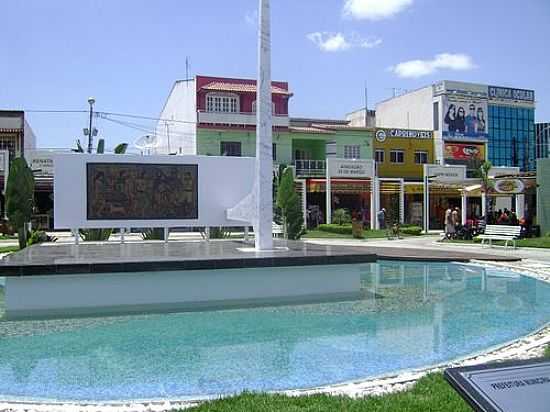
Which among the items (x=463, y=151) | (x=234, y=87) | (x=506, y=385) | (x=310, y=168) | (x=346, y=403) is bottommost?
(x=346, y=403)

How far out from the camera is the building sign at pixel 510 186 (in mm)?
28672

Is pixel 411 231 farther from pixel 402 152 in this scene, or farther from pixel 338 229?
pixel 402 152

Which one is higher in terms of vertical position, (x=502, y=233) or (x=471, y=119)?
(x=471, y=119)

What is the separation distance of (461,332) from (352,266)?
4180mm

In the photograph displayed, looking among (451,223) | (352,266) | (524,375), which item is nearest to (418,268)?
(352,266)

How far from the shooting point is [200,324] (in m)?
9.70

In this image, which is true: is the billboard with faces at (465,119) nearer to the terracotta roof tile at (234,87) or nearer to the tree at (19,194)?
the terracotta roof tile at (234,87)

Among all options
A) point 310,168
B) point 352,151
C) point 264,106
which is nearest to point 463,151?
point 352,151

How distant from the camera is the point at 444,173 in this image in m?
40.3

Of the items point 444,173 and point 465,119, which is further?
point 465,119

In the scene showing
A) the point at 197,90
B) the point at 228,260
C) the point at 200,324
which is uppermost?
the point at 197,90

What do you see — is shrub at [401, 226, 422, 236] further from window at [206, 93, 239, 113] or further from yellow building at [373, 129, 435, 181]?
window at [206, 93, 239, 113]

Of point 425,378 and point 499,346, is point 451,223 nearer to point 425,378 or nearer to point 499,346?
point 499,346

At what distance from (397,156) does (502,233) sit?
24.2 metres
